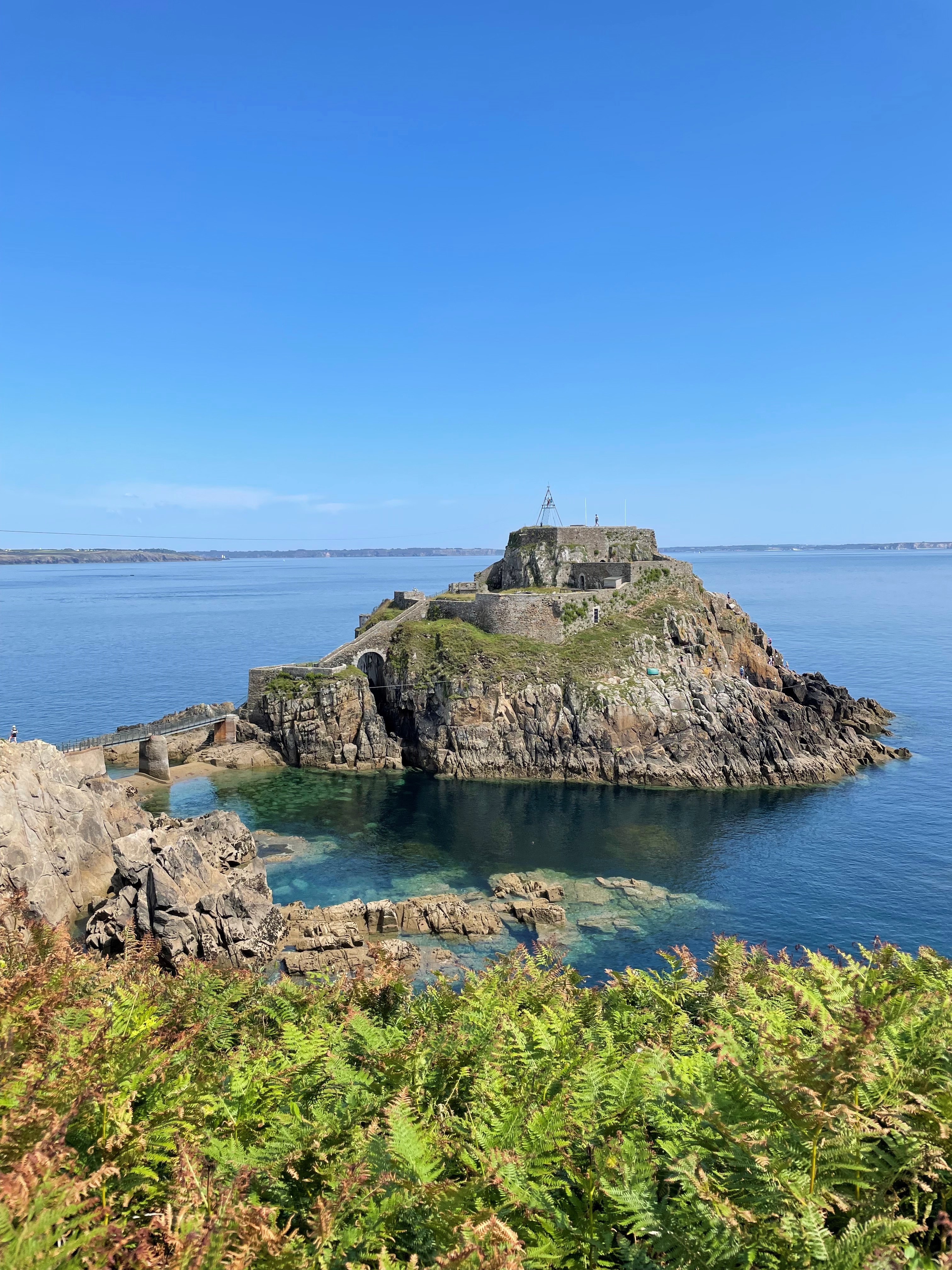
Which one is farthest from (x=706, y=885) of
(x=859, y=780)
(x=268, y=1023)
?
(x=268, y=1023)

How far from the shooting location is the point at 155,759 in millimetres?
57312

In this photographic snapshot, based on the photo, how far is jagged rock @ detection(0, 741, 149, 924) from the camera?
1257 inches

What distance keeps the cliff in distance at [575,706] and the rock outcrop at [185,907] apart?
91.4 ft

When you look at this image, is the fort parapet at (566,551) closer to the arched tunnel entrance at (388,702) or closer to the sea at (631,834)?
the arched tunnel entrance at (388,702)

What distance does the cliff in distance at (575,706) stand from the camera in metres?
59.7

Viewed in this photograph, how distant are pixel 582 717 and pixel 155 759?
111ft

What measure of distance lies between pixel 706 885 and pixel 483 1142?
125 feet

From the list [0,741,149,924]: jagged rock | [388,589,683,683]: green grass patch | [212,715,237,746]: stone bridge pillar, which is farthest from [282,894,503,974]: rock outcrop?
[212,715,237,746]: stone bridge pillar

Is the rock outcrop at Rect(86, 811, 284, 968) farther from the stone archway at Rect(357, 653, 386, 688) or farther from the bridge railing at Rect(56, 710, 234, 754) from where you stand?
the stone archway at Rect(357, 653, 386, 688)

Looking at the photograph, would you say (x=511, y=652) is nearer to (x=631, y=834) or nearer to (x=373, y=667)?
(x=373, y=667)

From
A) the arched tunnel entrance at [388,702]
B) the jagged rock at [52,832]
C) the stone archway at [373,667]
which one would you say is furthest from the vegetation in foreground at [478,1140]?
the stone archway at [373,667]

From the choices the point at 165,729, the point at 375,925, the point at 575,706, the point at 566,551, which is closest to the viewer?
the point at 375,925

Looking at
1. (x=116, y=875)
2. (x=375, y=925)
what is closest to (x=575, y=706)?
(x=375, y=925)

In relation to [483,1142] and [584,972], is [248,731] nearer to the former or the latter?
[584,972]
